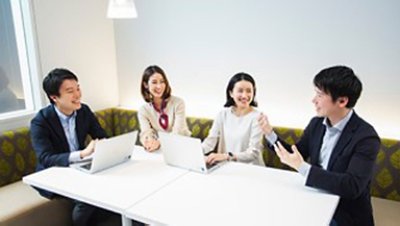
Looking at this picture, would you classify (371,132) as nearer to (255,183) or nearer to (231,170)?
(255,183)

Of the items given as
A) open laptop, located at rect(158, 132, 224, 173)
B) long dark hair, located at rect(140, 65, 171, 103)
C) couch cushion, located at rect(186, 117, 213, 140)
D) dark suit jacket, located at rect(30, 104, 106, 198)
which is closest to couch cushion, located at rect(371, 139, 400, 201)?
open laptop, located at rect(158, 132, 224, 173)

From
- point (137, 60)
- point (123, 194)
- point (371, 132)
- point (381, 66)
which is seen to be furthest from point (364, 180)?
point (137, 60)

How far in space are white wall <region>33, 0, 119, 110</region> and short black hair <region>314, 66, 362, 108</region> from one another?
2.33 metres

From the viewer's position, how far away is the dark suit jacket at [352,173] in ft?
4.78

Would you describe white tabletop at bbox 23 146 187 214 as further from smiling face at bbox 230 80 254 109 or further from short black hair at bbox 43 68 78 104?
smiling face at bbox 230 80 254 109

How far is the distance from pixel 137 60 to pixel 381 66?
220cm

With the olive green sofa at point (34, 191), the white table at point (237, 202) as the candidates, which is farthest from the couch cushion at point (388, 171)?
the white table at point (237, 202)

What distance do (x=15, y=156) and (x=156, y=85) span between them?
1.18 m

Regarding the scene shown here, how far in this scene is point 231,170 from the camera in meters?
1.83

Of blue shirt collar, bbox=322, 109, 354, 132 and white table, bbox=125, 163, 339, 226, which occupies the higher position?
blue shirt collar, bbox=322, 109, 354, 132

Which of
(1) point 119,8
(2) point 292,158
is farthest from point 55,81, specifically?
(2) point 292,158

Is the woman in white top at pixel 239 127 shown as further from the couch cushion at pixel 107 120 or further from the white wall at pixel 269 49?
the couch cushion at pixel 107 120

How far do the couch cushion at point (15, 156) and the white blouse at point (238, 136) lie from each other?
1.38 meters

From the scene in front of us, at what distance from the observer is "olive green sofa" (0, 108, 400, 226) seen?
2.07m
